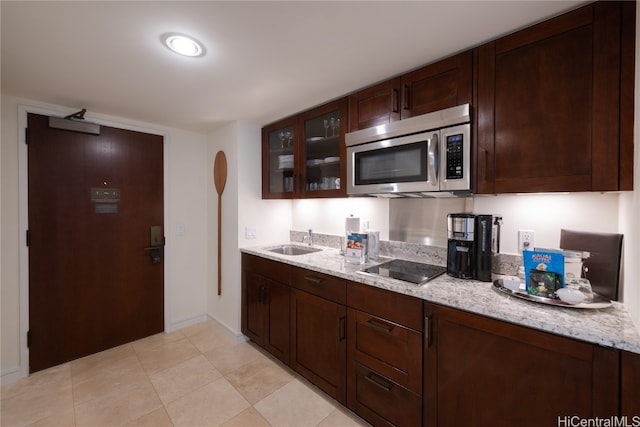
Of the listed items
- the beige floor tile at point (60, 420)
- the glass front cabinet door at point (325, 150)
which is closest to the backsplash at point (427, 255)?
the glass front cabinet door at point (325, 150)

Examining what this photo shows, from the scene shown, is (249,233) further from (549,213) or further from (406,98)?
(549,213)

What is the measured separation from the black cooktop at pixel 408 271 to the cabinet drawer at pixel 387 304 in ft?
0.36

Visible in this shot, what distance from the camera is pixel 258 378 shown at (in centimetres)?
206

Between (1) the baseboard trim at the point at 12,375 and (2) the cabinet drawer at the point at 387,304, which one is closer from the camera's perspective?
(2) the cabinet drawer at the point at 387,304

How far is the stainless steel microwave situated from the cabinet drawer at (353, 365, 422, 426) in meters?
1.10

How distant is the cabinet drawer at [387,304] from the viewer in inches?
53.2

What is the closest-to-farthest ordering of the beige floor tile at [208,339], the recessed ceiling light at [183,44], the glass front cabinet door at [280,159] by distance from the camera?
the recessed ceiling light at [183,44] → the glass front cabinet door at [280,159] → the beige floor tile at [208,339]

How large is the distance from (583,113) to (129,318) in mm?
3649

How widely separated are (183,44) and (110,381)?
96.2 inches

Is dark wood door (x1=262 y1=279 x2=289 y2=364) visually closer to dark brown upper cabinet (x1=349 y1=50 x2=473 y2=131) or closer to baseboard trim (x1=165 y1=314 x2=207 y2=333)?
baseboard trim (x1=165 y1=314 x2=207 y2=333)

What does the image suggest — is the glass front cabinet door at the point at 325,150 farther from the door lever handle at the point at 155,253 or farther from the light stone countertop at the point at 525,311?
the door lever handle at the point at 155,253

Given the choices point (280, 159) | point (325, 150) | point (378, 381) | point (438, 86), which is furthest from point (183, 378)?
point (438, 86)

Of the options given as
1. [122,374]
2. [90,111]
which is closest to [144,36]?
[90,111]

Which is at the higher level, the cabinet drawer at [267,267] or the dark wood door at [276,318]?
the cabinet drawer at [267,267]
